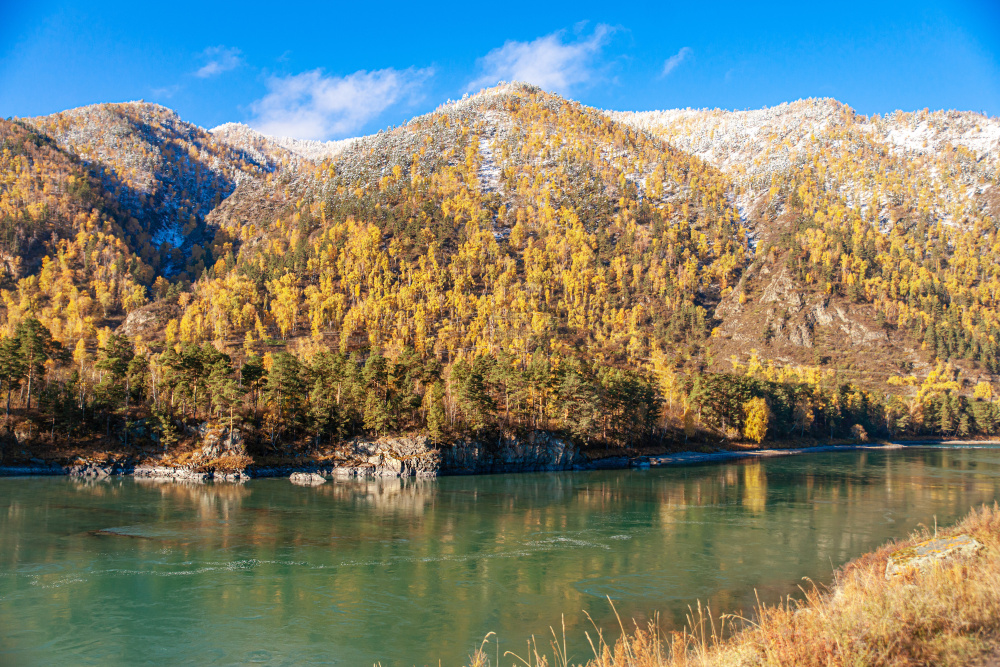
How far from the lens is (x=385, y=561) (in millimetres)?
28609

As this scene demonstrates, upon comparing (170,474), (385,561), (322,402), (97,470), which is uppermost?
(322,402)

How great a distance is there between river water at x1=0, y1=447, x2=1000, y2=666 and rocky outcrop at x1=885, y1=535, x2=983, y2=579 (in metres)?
5.62

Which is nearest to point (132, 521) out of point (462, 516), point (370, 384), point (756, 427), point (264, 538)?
point (264, 538)

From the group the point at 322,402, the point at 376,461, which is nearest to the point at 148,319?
the point at 322,402

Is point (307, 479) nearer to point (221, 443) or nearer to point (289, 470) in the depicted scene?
point (289, 470)

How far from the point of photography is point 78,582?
24547 millimetres

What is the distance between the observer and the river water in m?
19.2

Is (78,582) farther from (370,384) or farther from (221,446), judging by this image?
(370,384)

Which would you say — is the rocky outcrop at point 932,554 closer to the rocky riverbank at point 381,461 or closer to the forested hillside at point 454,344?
the rocky riverbank at point 381,461

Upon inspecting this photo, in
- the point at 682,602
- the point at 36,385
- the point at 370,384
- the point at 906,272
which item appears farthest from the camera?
the point at 906,272

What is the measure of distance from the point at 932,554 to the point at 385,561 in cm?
2139

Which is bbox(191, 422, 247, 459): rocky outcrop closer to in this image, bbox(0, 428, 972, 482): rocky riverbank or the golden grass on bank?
bbox(0, 428, 972, 482): rocky riverbank

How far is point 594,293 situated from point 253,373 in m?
129

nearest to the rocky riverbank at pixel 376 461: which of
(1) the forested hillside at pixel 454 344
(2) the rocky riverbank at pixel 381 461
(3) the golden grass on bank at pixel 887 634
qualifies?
(2) the rocky riverbank at pixel 381 461
